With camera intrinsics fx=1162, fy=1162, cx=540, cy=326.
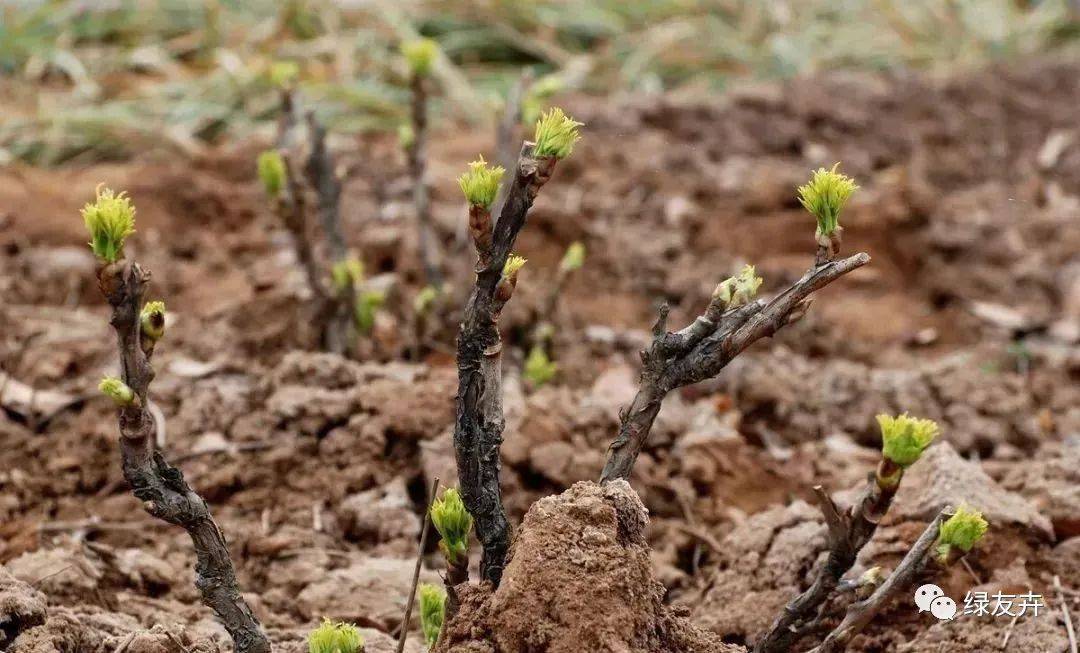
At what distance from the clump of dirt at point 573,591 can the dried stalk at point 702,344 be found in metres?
0.12

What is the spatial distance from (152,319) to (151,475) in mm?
201

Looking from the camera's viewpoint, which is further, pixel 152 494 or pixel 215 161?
pixel 215 161

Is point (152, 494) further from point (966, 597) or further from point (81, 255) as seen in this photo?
point (81, 255)

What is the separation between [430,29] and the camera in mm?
5344

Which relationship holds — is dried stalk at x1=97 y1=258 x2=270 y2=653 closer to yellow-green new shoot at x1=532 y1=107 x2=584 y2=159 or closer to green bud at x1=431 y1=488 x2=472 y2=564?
green bud at x1=431 y1=488 x2=472 y2=564

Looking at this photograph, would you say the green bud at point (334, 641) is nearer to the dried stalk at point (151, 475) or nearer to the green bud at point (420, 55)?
the dried stalk at point (151, 475)

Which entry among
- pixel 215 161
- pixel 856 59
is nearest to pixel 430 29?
pixel 215 161

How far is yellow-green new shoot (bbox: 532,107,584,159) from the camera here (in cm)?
136

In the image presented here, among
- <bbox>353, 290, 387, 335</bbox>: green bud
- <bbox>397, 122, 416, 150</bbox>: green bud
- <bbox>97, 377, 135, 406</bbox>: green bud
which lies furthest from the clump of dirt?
<bbox>397, 122, 416, 150</bbox>: green bud

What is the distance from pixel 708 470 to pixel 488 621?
40.2 inches

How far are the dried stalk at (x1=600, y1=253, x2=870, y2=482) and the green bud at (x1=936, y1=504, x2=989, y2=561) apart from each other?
0.32 metres

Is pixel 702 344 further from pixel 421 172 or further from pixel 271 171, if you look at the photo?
pixel 421 172

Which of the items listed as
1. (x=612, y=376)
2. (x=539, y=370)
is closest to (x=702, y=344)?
(x=539, y=370)

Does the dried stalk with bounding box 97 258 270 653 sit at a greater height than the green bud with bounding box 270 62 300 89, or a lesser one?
lesser
